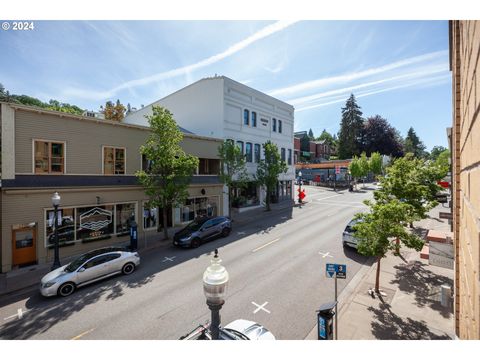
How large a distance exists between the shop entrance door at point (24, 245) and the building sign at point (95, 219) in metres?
2.43

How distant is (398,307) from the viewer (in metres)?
8.96

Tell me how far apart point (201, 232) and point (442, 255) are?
12.7m

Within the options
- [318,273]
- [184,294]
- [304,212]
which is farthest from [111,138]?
[304,212]

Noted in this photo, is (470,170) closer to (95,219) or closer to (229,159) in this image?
(95,219)

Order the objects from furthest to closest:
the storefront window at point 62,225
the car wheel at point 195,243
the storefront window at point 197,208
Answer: the storefront window at point 197,208 → the car wheel at point 195,243 → the storefront window at point 62,225

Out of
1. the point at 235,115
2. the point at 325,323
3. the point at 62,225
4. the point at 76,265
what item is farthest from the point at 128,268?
the point at 235,115

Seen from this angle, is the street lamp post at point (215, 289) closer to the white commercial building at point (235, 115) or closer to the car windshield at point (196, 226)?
the car windshield at point (196, 226)

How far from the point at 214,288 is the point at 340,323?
6.62m

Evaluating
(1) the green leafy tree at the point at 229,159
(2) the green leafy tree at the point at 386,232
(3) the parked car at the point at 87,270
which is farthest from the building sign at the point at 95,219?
(2) the green leafy tree at the point at 386,232

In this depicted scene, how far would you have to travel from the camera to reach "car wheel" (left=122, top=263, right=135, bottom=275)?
491 inches

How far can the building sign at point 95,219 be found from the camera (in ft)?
51.7

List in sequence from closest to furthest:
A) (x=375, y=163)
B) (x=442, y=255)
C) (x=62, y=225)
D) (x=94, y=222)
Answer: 1. (x=442, y=255)
2. (x=62, y=225)
3. (x=94, y=222)
4. (x=375, y=163)

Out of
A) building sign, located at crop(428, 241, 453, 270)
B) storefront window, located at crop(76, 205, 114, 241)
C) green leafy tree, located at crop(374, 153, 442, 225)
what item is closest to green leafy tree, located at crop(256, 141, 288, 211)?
green leafy tree, located at crop(374, 153, 442, 225)
